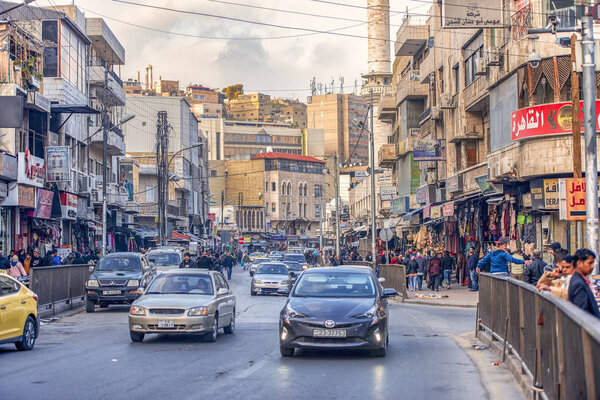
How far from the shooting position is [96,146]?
55.3 m

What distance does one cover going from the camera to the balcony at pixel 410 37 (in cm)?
5172

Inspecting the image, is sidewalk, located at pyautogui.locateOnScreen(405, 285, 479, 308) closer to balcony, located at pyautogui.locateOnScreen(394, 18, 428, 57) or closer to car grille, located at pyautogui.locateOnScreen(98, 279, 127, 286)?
car grille, located at pyautogui.locateOnScreen(98, 279, 127, 286)

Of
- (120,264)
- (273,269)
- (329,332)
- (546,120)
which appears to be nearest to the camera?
(329,332)

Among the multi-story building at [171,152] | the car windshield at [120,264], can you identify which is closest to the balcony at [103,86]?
the car windshield at [120,264]

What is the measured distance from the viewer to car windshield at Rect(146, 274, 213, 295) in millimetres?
17375

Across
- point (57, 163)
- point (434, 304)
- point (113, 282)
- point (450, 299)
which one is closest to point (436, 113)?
point (450, 299)

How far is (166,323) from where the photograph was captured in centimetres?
1606

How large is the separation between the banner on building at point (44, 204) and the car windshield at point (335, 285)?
26.3 metres

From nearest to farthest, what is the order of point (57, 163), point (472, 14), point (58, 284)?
point (58, 284), point (472, 14), point (57, 163)

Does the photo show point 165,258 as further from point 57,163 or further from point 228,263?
point 228,263

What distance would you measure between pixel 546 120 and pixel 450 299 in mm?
7956

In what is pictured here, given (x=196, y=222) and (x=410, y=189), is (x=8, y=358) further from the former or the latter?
(x=196, y=222)

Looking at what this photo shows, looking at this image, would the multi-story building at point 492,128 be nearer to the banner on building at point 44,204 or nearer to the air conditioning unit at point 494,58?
the air conditioning unit at point 494,58

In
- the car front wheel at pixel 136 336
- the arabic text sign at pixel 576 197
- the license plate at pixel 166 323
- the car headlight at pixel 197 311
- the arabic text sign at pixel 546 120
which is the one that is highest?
the arabic text sign at pixel 546 120
